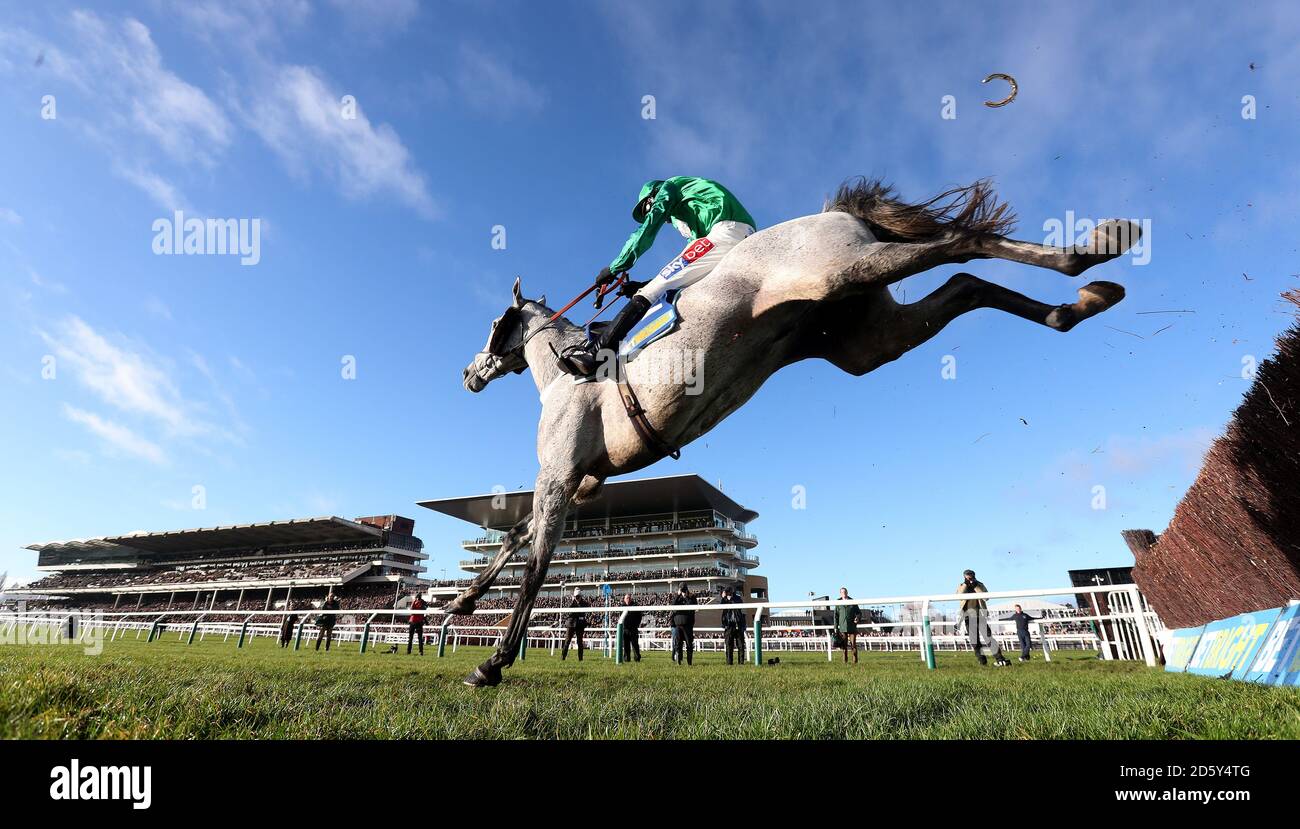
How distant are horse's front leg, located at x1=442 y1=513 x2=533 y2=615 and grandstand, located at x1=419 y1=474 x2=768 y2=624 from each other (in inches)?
1846

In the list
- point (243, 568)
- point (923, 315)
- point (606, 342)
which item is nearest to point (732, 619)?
point (606, 342)

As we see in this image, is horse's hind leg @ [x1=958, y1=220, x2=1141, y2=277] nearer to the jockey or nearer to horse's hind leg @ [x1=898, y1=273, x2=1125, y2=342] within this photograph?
horse's hind leg @ [x1=898, y1=273, x2=1125, y2=342]

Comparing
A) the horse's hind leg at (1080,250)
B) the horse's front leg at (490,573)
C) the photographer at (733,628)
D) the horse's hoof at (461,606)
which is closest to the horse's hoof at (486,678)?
the horse's front leg at (490,573)

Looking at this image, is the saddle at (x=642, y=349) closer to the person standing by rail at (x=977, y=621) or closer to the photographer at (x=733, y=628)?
the person standing by rail at (x=977, y=621)

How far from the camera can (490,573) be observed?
4.97 meters

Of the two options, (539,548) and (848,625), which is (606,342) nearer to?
(539,548)

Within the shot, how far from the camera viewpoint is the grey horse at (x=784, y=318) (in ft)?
11.9

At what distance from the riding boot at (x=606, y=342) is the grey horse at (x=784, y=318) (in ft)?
0.46

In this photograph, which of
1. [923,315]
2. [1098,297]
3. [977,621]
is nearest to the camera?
[1098,297]

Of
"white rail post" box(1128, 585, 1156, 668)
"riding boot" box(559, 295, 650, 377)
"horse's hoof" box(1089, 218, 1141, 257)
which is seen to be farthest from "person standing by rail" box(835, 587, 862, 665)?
"horse's hoof" box(1089, 218, 1141, 257)

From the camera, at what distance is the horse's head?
5.84 metres

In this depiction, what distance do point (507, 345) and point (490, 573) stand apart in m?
2.11
